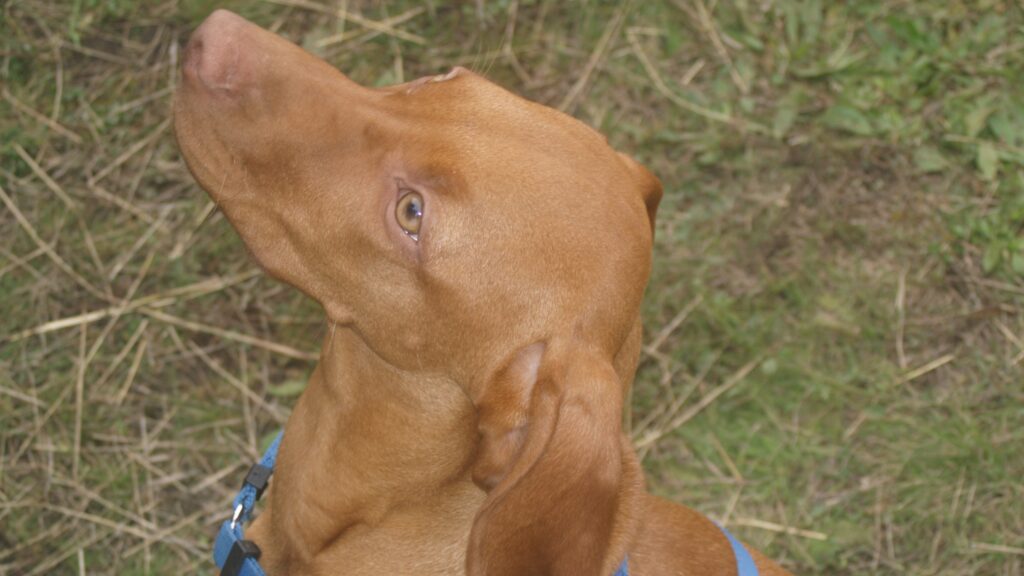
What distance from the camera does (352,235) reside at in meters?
3.77

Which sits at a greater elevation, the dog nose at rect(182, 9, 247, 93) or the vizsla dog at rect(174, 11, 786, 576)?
the dog nose at rect(182, 9, 247, 93)

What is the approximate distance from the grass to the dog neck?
203cm

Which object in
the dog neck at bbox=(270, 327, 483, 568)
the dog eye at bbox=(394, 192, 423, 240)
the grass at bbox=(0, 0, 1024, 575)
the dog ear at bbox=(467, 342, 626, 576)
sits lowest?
the grass at bbox=(0, 0, 1024, 575)

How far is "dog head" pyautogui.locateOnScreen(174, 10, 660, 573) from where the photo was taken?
3615mm

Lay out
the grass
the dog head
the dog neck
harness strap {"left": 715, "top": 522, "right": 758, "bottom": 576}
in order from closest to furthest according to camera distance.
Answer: the dog head, the dog neck, harness strap {"left": 715, "top": 522, "right": 758, "bottom": 576}, the grass

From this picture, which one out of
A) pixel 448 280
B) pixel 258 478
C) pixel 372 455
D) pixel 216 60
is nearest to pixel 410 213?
pixel 448 280

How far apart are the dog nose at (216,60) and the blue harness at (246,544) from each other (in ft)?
5.21

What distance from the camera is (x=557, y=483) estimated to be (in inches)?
131

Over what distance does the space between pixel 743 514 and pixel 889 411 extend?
101cm

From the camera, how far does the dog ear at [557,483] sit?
3301 mm

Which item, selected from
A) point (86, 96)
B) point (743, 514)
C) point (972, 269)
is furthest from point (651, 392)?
point (86, 96)

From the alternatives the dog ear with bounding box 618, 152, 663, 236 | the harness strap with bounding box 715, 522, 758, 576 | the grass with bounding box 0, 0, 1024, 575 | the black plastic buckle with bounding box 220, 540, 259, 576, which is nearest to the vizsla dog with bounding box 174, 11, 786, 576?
the dog ear with bounding box 618, 152, 663, 236

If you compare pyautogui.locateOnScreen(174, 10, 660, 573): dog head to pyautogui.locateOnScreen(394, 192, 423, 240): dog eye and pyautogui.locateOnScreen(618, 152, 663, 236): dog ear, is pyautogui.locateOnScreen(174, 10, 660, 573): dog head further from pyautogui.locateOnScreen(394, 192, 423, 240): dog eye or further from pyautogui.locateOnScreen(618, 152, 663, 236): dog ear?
pyautogui.locateOnScreen(618, 152, 663, 236): dog ear

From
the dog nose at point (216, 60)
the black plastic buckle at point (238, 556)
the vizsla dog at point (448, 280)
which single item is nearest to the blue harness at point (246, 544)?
the black plastic buckle at point (238, 556)
